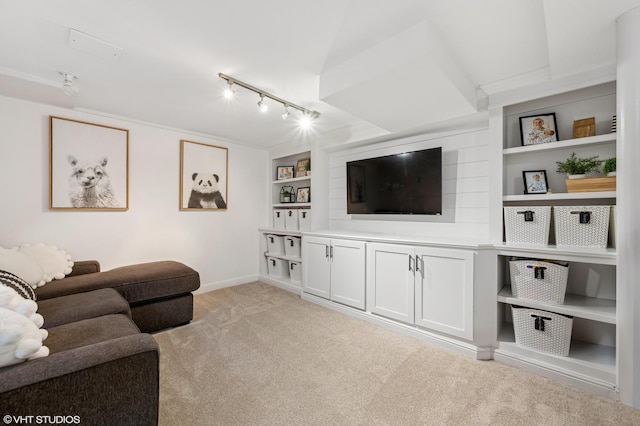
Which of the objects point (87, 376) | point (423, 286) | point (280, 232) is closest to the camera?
point (87, 376)

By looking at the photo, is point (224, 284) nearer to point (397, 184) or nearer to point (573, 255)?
point (397, 184)

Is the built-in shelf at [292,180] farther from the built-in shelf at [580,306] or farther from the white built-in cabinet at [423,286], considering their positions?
the built-in shelf at [580,306]

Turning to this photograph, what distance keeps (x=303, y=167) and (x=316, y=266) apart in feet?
5.11

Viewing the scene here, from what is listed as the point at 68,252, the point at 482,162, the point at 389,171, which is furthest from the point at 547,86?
the point at 68,252

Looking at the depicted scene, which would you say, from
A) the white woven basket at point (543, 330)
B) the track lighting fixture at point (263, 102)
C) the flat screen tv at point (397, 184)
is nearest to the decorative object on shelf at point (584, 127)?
the flat screen tv at point (397, 184)

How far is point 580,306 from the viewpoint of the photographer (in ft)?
6.21

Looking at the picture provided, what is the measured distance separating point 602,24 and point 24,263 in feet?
14.2

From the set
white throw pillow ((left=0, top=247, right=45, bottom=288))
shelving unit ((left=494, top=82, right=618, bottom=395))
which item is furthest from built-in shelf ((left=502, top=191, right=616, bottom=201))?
white throw pillow ((left=0, top=247, right=45, bottom=288))

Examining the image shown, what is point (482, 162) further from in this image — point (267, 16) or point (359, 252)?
point (267, 16)

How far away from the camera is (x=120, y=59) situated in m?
1.88

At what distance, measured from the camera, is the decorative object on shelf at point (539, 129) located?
2.15 m

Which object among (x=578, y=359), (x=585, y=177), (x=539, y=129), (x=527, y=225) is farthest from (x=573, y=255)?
(x=539, y=129)

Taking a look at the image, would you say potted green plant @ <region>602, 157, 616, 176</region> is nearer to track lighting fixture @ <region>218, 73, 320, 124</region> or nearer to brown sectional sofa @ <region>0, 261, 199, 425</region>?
track lighting fixture @ <region>218, 73, 320, 124</region>

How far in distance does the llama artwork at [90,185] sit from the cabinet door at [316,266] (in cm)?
229
